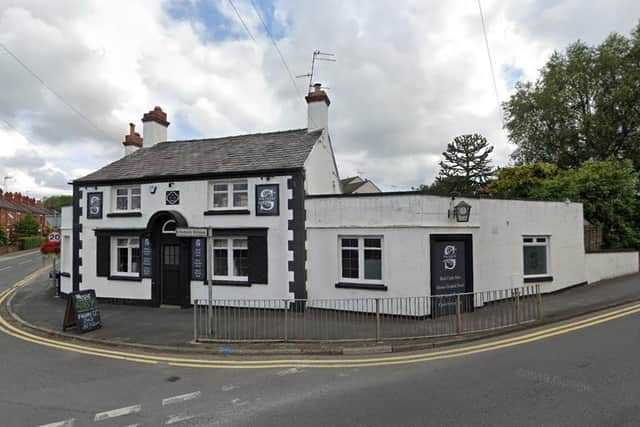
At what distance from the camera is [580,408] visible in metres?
4.70

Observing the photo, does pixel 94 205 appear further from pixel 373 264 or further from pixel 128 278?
pixel 373 264

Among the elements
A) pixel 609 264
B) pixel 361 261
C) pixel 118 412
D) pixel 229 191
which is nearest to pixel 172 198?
pixel 229 191

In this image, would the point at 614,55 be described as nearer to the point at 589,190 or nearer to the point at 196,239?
the point at 589,190

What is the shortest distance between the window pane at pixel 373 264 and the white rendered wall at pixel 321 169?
3018 mm

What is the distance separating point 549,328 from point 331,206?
6727 millimetres

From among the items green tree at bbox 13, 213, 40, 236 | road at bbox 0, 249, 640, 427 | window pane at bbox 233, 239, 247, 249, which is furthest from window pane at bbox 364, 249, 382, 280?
green tree at bbox 13, 213, 40, 236

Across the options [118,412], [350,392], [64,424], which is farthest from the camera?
[350,392]

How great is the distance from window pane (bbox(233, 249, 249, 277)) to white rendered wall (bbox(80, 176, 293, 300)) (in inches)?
20.9

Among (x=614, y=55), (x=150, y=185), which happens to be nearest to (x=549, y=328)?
(x=150, y=185)

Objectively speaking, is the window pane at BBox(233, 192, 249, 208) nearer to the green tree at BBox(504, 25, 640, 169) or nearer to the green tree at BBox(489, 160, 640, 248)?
the green tree at BBox(489, 160, 640, 248)

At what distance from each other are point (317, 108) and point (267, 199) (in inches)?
189

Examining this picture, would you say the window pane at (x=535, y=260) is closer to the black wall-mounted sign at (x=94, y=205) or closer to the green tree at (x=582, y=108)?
the black wall-mounted sign at (x=94, y=205)

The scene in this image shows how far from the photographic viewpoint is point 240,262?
42.4 ft

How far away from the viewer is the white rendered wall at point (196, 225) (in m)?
12.3
